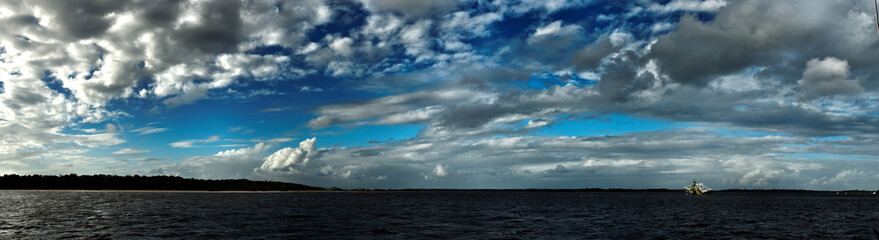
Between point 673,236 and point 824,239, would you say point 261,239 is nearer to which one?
point 673,236

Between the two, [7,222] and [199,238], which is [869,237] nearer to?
[199,238]

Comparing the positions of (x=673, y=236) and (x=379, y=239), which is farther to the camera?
(x=673, y=236)

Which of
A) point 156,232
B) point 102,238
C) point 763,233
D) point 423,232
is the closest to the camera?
point 102,238

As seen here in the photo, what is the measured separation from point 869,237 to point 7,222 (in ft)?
264

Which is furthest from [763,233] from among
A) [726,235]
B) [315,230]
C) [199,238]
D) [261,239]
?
[199,238]

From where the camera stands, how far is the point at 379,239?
3622 cm

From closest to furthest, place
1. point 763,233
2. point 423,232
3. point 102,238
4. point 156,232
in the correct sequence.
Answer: point 102,238
point 156,232
point 423,232
point 763,233

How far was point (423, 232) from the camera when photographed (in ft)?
136

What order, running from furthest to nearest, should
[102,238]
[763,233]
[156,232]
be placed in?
[763,233] → [156,232] → [102,238]

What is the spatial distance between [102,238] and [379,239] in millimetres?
20136

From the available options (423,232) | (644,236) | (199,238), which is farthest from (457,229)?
(199,238)

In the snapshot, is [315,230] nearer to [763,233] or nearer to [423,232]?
[423,232]

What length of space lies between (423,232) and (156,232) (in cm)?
2208

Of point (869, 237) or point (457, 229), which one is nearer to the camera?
point (869, 237)
